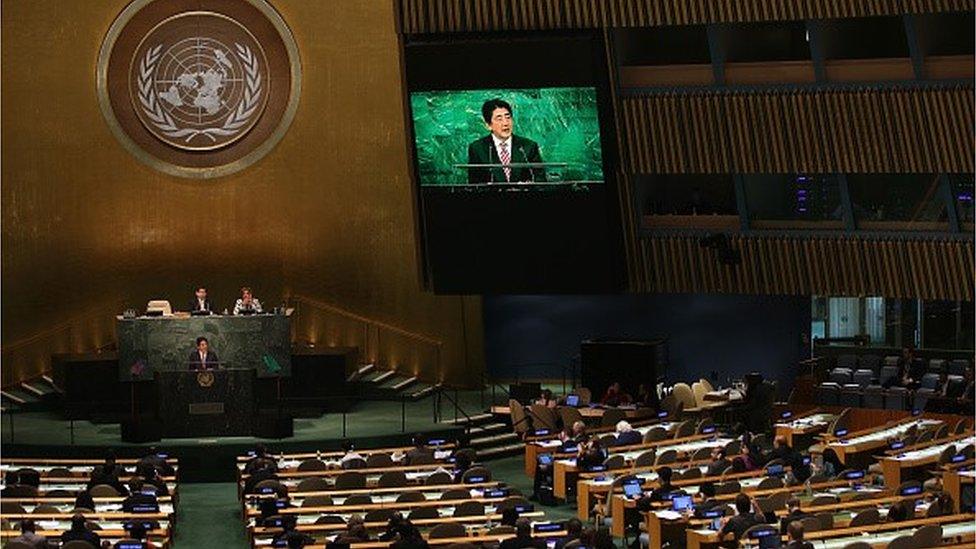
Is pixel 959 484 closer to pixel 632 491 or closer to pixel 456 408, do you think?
pixel 632 491

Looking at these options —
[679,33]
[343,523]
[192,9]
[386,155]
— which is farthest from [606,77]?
[343,523]

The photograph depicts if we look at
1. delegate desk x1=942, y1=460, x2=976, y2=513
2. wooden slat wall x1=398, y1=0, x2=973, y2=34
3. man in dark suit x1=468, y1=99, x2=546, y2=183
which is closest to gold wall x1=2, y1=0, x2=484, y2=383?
wooden slat wall x1=398, y1=0, x2=973, y2=34

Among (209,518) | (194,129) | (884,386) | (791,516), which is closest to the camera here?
(791,516)

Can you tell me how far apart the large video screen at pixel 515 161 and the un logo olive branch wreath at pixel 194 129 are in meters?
4.13

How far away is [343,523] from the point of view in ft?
65.7

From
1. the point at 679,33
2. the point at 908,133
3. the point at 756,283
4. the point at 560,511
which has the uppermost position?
the point at 679,33

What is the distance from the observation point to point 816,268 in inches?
1195

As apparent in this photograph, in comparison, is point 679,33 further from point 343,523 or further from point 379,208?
point 343,523

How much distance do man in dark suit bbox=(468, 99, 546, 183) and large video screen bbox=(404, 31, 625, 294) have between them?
15 millimetres

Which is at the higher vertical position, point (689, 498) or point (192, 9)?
point (192, 9)

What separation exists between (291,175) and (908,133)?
10645 mm

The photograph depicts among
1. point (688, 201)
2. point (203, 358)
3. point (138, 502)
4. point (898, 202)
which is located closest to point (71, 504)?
point (138, 502)

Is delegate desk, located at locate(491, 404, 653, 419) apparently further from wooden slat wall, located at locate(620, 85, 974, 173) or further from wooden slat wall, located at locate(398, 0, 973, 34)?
wooden slat wall, located at locate(398, 0, 973, 34)

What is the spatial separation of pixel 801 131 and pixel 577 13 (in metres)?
3.80
